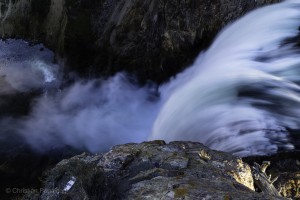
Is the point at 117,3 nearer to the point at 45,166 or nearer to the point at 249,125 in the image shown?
the point at 45,166

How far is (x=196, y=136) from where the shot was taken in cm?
923

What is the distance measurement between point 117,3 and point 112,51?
86.9 inches

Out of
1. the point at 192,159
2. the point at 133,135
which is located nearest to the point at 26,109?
the point at 133,135

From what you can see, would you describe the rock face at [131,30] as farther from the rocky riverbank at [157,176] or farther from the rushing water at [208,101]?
the rocky riverbank at [157,176]

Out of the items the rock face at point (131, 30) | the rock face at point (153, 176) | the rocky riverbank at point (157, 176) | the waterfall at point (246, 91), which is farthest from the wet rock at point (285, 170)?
the rock face at point (131, 30)

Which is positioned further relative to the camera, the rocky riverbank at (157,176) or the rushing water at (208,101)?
the rushing water at (208,101)

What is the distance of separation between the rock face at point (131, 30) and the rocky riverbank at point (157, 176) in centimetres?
876

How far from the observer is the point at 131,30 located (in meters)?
15.9

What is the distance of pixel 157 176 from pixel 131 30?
1118cm

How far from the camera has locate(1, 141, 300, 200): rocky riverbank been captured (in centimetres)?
506

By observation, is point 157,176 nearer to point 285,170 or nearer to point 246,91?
point 285,170

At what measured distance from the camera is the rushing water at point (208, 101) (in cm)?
820

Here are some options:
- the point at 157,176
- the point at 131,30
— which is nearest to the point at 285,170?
the point at 157,176

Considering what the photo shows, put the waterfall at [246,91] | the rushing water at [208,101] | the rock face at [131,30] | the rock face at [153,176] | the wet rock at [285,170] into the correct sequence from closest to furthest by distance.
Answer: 1. the rock face at [153,176]
2. the wet rock at [285,170]
3. the waterfall at [246,91]
4. the rushing water at [208,101]
5. the rock face at [131,30]
